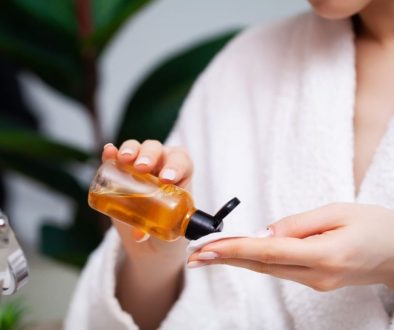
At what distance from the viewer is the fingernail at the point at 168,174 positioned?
2.13ft

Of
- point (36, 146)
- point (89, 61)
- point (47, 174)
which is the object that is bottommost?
point (47, 174)

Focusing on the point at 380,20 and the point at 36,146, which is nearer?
the point at 380,20

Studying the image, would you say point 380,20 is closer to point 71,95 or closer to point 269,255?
point 269,255

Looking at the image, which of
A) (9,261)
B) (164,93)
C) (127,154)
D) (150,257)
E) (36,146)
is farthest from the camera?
(164,93)

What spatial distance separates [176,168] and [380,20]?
0.34 m

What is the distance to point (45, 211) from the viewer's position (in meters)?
2.04

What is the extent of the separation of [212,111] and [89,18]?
0.38 metres

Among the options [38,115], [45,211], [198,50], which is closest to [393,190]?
[198,50]

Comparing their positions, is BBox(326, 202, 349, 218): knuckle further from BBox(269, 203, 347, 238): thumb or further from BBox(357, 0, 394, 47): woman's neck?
BBox(357, 0, 394, 47): woman's neck

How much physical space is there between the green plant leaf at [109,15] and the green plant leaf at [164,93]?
127 mm

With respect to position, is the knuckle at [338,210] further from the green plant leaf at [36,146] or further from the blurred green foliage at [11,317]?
the green plant leaf at [36,146]

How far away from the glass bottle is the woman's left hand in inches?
1.1

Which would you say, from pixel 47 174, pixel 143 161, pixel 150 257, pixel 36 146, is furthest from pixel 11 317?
pixel 47 174

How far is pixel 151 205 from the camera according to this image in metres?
0.61
